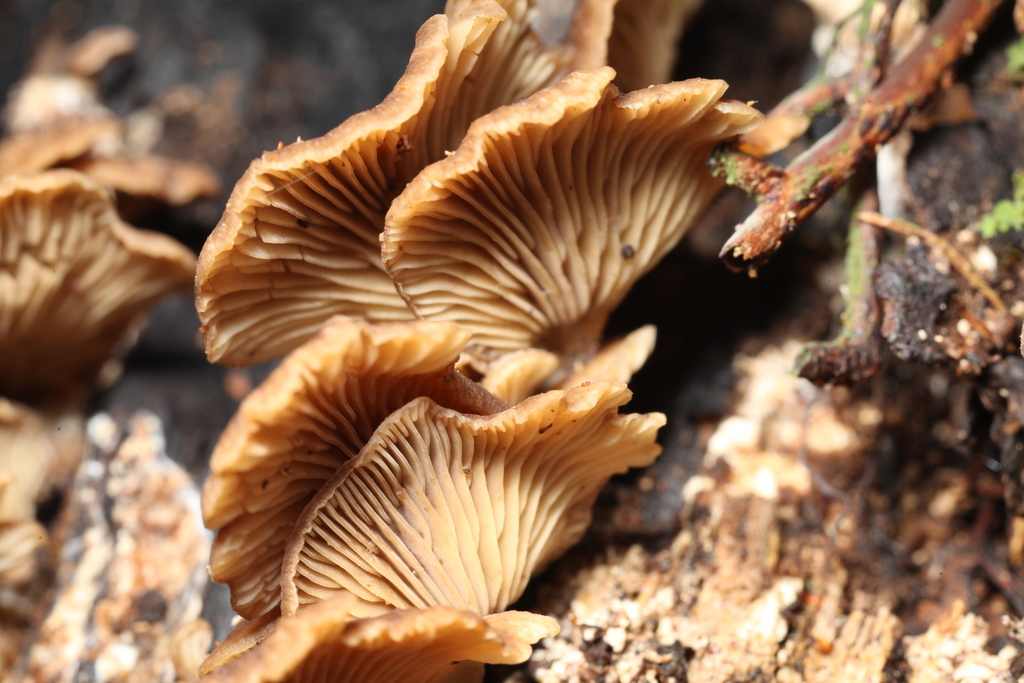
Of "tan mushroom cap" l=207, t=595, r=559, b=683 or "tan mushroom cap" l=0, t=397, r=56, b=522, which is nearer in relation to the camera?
"tan mushroom cap" l=207, t=595, r=559, b=683

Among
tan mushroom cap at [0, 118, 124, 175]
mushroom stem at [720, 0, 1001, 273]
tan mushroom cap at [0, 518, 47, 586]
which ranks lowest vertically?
tan mushroom cap at [0, 518, 47, 586]

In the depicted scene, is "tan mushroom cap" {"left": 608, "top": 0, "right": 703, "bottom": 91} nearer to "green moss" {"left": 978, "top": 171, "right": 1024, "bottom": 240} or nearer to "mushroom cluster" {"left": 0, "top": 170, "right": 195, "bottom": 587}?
"green moss" {"left": 978, "top": 171, "right": 1024, "bottom": 240}

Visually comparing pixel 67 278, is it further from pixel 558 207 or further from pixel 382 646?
pixel 382 646

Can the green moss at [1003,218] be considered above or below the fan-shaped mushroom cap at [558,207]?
below

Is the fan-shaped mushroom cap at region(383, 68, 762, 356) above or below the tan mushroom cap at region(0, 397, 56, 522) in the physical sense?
above

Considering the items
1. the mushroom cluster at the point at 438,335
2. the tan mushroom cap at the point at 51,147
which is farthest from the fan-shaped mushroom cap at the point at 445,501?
the tan mushroom cap at the point at 51,147

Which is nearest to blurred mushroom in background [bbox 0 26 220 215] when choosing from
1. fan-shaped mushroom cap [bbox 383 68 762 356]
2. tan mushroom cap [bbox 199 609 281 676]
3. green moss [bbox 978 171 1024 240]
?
fan-shaped mushroom cap [bbox 383 68 762 356]

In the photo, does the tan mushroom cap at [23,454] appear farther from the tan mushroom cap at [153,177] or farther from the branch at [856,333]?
the branch at [856,333]
